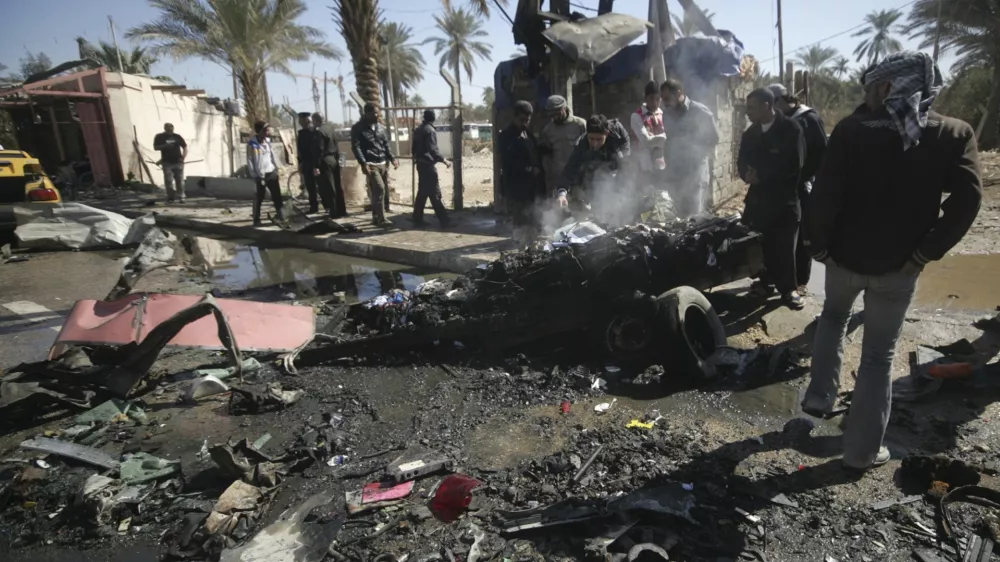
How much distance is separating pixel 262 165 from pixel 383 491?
8.97 meters

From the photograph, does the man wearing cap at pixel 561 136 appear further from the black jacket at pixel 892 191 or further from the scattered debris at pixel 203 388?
the scattered debris at pixel 203 388

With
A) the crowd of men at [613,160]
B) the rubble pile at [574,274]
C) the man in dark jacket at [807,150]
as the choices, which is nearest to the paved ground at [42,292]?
the rubble pile at [574,274]

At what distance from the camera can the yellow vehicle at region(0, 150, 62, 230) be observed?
31.3 feet

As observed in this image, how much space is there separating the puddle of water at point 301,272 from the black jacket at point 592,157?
7.14 feet

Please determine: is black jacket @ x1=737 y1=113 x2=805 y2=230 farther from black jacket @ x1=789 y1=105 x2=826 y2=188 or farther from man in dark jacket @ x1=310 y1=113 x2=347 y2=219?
man in dark jacket @ x1=310 y1=113 x2=347 y2=219

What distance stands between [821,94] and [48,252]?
50037 mm

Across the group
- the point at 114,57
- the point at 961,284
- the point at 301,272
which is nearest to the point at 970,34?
the point at 961,284

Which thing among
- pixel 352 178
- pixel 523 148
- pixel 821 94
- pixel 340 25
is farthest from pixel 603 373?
pixel 821 94

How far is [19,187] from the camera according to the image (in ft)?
32.0

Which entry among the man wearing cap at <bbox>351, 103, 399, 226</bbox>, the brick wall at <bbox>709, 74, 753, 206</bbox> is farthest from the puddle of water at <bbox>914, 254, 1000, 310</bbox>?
the man wearing cap at <bbox>351, 103, 399, 226</bbox>

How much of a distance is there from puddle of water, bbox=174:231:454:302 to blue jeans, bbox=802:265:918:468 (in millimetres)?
4837

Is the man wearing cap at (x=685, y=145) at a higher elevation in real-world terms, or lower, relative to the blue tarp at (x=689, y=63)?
lower

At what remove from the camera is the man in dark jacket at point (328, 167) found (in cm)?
1039

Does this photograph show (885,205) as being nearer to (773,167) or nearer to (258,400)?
(773,167)
